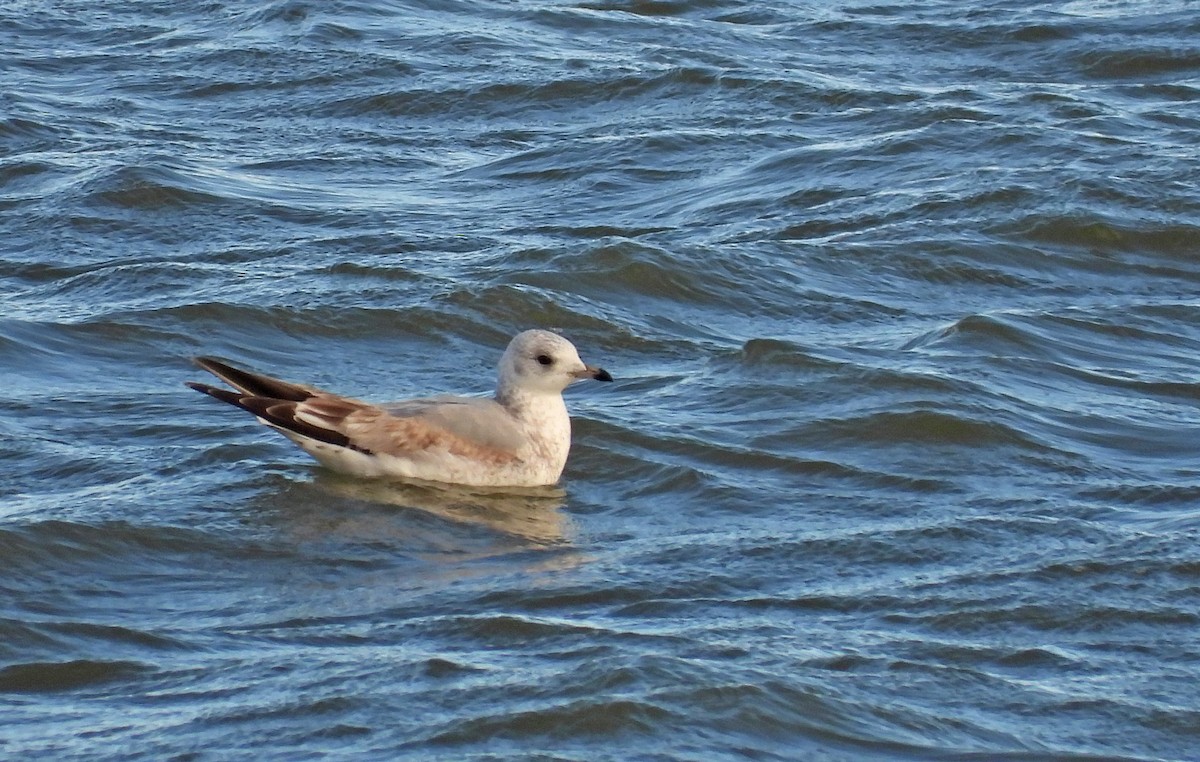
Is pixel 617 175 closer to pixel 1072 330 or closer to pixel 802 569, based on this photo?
pixel 1072 330

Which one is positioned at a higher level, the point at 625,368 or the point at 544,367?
the point at 544,367

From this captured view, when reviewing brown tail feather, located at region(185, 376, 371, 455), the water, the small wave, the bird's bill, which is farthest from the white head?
the small wave

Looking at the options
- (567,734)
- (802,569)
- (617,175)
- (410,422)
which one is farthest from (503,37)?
(567,734)

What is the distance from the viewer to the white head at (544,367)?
8898mm

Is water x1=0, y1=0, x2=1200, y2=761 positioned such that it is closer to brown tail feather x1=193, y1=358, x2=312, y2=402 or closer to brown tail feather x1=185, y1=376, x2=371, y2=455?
brown tail feather x1=185, y1=376, x2=371, y2=455

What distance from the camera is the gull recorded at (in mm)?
8531

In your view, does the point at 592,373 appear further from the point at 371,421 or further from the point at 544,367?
the point at 371,421

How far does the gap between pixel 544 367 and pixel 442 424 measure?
0.48m

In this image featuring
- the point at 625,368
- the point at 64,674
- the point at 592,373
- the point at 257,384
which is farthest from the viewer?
the point at 625,368

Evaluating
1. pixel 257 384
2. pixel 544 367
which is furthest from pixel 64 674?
pixel 544 367

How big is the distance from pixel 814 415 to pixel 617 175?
376cm

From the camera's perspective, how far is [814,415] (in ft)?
30.6

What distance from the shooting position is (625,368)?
998 centimetres

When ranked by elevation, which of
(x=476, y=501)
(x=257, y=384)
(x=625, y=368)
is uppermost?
(x=257, y=384)
